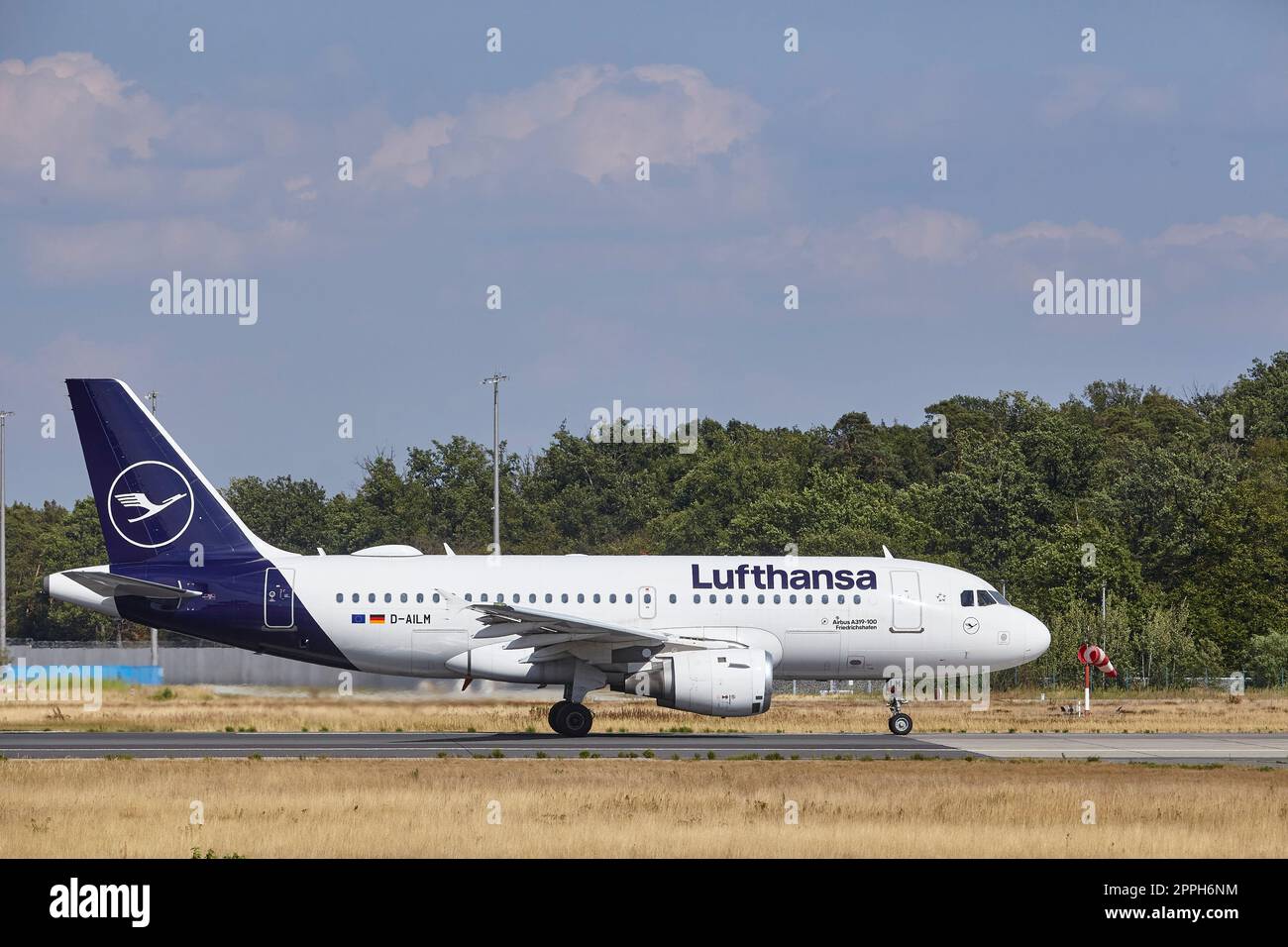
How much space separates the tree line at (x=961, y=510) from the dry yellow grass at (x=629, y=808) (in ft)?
123

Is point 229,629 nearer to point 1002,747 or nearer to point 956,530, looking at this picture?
point 1002,747

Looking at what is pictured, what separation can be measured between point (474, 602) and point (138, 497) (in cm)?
787

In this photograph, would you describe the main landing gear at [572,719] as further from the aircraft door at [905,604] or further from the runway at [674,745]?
the aircraft door at [905,604]

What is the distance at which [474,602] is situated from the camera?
1361 inches

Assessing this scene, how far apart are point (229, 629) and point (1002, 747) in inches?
657

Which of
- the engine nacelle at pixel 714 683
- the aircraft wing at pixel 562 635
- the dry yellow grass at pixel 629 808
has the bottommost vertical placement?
the dry yellow grass at pixel 629 808

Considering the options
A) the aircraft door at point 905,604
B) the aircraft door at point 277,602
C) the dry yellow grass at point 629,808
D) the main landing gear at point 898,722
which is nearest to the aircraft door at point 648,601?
the aircraft door at point 905,604

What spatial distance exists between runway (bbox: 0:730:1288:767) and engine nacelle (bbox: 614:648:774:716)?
0.85 meters

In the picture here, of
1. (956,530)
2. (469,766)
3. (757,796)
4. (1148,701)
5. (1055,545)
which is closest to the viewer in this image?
(757,796)

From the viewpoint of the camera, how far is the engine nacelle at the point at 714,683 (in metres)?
32.3
